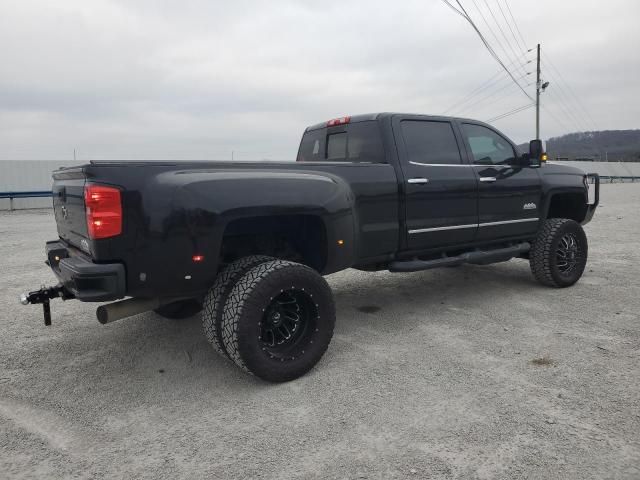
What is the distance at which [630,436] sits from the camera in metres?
2.42

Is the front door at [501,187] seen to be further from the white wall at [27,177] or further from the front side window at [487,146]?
the white wall at [27,177]

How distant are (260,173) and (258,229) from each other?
492 mm

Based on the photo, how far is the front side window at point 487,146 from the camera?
15.9 feet

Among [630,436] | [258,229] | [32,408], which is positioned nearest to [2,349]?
[32,408]

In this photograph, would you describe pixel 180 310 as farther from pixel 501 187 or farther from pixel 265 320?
pixel 501 187

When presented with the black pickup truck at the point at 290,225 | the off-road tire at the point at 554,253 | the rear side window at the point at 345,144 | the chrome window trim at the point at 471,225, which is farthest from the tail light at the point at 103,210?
the off-road tire at the point at 554,253

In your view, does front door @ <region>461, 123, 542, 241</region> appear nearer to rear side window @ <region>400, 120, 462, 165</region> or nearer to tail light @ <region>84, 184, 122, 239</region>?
rear side window @ <region>400, 120, 462, 165</region>

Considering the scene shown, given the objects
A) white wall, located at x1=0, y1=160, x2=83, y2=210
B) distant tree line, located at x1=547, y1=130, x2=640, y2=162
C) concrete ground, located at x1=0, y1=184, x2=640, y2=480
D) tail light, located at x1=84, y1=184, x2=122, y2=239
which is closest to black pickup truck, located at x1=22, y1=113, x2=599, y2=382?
tail light, located at x1=84, y1=184, x2=122, y2=239

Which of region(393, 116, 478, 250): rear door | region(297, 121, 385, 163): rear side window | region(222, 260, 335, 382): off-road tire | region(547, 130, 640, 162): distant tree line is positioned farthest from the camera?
region(547, 130, 640, 162): distant tree line

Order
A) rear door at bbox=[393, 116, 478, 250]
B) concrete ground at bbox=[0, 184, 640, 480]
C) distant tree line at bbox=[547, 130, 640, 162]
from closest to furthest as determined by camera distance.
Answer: concrete ground at bbox=[0, 184, 640, 480]
rear door at bbox=[393, 116, 478, 250]
distant tree line at bbox=[547, 130, 640, 162]

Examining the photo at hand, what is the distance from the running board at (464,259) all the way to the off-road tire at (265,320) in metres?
1.04

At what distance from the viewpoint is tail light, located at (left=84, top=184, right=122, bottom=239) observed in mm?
2680

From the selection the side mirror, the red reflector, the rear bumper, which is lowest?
the rear bumper

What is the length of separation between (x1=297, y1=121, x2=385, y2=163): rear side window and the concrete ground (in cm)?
151
